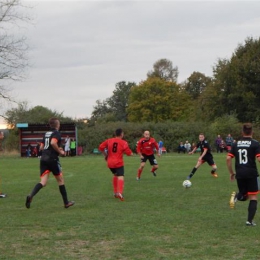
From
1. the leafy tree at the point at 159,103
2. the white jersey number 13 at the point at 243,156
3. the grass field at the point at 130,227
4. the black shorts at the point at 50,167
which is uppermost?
the leafy tree at the point at 159,103

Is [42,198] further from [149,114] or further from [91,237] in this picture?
[149,114]

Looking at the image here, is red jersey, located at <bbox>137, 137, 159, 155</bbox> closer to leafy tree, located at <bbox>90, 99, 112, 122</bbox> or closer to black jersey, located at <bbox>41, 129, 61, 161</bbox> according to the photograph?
black jersey, located at <bbox>41, 129, 61, 161</bbox>

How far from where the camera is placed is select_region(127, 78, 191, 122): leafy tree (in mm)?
82500

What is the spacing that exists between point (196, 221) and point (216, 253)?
2.57 metres

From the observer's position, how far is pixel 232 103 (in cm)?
5731

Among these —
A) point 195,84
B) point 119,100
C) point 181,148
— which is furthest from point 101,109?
point 181,148

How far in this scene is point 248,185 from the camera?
9.26m

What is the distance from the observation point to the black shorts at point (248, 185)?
30.2ft

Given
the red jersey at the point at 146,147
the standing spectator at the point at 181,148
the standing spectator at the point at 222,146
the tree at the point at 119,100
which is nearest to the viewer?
the red jersey at the point at 146,147

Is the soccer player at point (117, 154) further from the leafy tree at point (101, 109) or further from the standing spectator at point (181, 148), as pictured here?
the leafy tree at point (101, 109)

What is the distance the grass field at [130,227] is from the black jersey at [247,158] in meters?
0.89

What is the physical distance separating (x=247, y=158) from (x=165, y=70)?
9231cm

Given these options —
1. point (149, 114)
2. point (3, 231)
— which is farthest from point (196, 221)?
point (149, 114)

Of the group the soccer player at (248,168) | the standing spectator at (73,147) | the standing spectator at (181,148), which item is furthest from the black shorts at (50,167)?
the standing spectator at (181,148)
